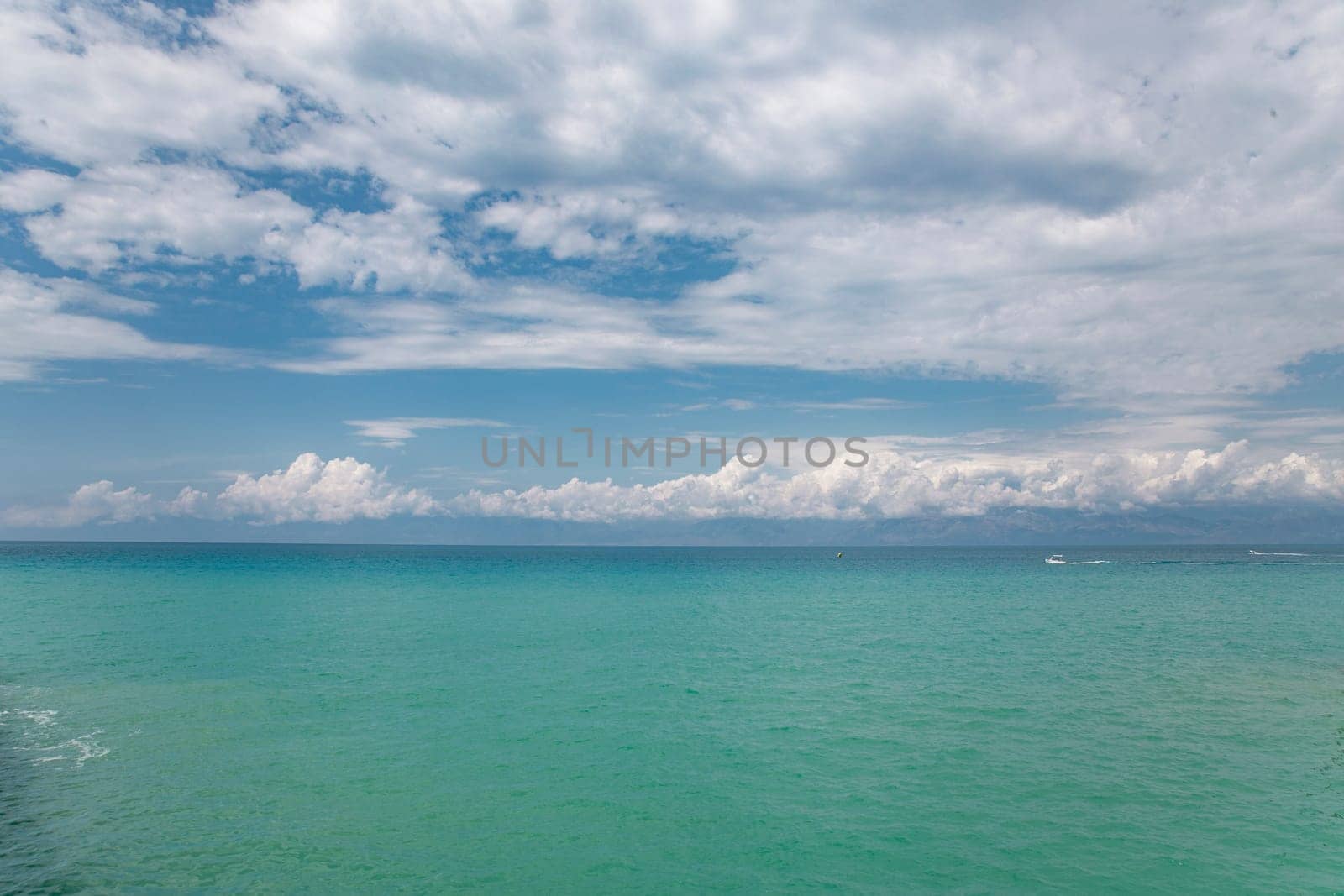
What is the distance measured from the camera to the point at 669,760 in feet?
84.8

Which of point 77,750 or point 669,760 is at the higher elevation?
point 77,750

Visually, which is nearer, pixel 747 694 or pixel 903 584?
pixel 747 694

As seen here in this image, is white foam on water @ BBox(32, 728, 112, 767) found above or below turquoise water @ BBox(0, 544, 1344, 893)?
above

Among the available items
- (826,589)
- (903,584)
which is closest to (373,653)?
(826,589)

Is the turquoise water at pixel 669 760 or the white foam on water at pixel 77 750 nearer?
the turquoise water at pixel 669 760

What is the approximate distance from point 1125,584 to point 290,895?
387 feet

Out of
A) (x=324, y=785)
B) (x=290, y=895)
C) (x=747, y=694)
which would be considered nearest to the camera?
(x=290, y=895)

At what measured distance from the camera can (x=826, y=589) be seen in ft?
344

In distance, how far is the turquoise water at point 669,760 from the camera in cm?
1789

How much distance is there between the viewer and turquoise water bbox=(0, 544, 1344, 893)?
17891mm

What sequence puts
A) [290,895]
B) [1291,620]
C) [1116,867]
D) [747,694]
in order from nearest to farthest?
[290,895]
[1116,867]
[747,694]
[1291,620]

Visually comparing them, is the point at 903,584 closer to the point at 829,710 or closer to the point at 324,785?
the point at 829,710

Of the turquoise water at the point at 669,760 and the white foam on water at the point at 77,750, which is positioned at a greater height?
the white foam on water at the point at 77,750

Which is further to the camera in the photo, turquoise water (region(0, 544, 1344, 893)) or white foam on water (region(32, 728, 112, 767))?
white foam on water (region(32, 728, 112, 767))
